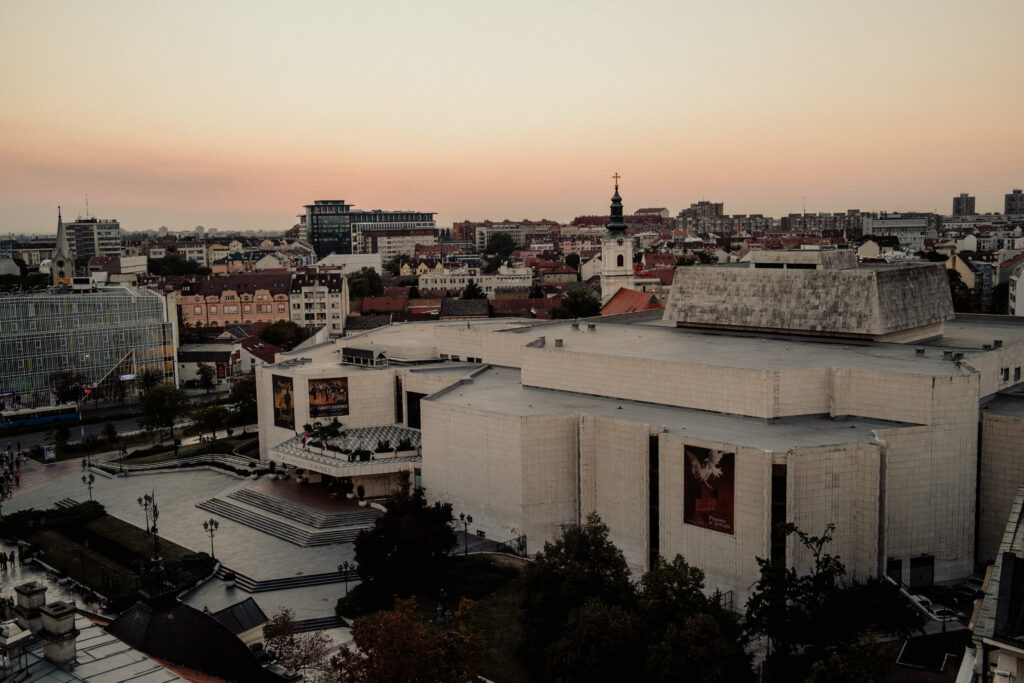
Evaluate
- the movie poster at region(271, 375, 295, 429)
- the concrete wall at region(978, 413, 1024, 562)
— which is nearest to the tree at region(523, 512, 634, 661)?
the concrete wall at region(978, 413, 1024, 562)

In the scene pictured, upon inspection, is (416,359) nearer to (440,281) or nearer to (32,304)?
(32,304)

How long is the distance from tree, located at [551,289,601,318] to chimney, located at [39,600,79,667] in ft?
259

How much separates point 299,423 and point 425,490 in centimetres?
1108

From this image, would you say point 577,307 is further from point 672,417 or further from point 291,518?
point 672,417

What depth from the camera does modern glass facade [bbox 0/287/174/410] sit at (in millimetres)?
68812

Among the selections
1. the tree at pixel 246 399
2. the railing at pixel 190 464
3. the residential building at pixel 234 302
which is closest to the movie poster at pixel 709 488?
the railing at pixel 190 464

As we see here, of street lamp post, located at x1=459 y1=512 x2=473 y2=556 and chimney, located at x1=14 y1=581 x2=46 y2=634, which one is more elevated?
chimney, located at x1=14 y1=581 x2=46 y2=634

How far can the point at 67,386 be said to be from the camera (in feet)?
221

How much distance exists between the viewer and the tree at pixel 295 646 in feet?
86.1

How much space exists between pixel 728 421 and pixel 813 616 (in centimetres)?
984

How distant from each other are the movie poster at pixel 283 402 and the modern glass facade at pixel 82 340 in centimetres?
Result: 2876

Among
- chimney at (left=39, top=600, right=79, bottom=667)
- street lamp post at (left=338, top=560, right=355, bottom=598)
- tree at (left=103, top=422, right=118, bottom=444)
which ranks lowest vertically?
street lamp post at (left=338, top=560, right=355, bottom=598)

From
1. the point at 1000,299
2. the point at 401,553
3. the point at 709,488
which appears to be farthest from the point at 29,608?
the point at 1000,299

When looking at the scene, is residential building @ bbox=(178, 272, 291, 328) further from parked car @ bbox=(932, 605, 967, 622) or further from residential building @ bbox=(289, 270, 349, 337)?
parked car @ bbox=(932, 605, 967, 622)
